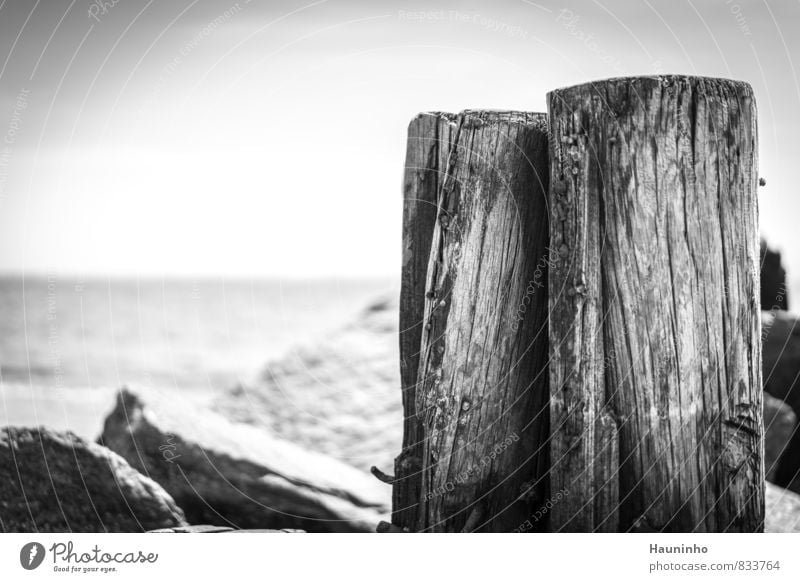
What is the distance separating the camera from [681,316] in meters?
2.65

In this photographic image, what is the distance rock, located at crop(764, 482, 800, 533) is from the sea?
313 inches

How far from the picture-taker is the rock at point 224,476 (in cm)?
412

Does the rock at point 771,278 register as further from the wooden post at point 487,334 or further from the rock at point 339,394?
the wooden post at point 487,334

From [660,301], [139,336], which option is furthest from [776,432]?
[139,336]

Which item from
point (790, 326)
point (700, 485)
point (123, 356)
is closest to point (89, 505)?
point (700, 485)

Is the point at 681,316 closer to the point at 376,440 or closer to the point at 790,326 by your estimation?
the point at 790,326

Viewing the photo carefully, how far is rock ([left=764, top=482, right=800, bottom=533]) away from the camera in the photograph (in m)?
4.48

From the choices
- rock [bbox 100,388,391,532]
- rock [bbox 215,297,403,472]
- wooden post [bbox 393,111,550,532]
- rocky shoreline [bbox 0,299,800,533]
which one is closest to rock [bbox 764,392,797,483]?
rocky shoreline [bbox 0,299,800,533]

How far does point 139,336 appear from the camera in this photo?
26172mm

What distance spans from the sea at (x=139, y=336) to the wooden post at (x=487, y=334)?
7.79m

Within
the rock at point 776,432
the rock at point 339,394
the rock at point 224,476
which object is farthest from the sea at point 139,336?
the rock at point 776,432

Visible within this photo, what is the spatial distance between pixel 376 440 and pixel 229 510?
372cm

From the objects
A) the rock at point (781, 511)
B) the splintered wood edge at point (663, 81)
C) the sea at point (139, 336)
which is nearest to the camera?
the splintered wood edge at point (663, 81)
